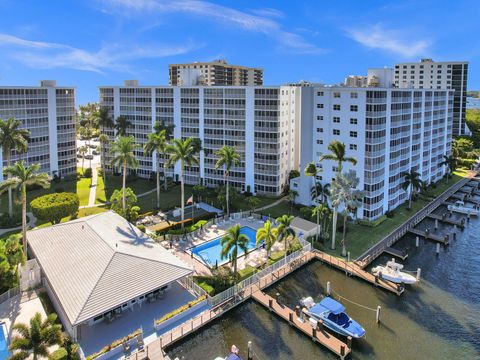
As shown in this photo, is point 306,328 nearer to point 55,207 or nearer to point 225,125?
point 55,207

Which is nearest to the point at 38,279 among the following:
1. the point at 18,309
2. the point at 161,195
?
the point at 18,309

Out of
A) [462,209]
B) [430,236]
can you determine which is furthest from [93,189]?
[462,209]

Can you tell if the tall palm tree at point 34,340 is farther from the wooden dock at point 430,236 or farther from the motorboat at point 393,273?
the wooden dock at point 430,236

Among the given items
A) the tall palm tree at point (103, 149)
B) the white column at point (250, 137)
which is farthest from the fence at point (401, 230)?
the tall palm tree at point (103, 149)

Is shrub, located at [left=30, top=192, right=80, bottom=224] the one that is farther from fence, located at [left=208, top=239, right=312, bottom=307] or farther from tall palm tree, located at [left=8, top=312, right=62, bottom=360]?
tall palm tree, located at [left=8, top=312, right=62, bottom=360]

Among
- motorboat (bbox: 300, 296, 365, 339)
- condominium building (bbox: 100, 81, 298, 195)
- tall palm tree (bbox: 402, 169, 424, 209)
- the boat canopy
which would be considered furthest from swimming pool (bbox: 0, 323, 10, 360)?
tall palm tree (bbox: 402, 169, 424, 209)
